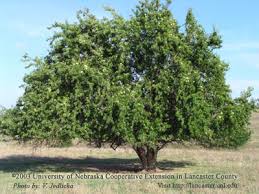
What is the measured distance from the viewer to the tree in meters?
25.7

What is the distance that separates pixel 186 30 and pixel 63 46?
22.7 ft

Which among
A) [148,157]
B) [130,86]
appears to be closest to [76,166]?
[148,157]

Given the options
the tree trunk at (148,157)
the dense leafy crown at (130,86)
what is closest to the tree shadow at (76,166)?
the tree trunk at (148,157)

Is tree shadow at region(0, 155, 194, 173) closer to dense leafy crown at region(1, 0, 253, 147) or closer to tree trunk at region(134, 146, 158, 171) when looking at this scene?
tree trunk at region(134, 146, 158, 171)

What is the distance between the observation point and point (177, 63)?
25.9m

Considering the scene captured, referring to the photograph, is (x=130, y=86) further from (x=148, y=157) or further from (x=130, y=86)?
(x=148, y=157)

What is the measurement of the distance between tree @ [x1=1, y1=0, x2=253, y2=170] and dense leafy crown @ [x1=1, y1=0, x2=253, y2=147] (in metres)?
0.05

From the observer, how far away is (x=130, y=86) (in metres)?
26.0

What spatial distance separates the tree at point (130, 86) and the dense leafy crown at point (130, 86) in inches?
2.1

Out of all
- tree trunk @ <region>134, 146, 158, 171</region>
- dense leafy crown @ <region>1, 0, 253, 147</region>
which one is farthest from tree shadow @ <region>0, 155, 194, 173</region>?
dense leafy crown @ <region>1, 0, 253, 147</region>

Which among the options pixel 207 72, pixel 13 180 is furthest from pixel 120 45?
pixel 13 180

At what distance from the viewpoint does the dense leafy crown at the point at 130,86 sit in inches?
1013

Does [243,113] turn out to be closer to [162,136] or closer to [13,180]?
[162,136]

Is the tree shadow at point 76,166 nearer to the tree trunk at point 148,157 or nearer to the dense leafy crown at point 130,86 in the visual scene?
the tree trunk at point 148,157
